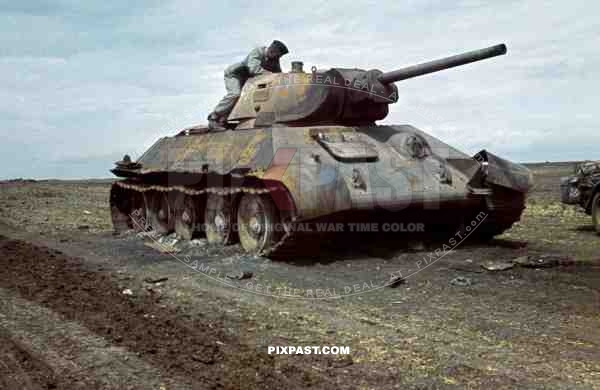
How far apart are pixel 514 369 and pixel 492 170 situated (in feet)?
22.1

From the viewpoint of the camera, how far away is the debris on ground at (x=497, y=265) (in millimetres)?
9883

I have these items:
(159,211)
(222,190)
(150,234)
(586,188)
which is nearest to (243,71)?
(222,190)

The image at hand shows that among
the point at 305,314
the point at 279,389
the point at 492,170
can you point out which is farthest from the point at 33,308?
the point at 492,170

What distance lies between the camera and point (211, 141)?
13.6 metres

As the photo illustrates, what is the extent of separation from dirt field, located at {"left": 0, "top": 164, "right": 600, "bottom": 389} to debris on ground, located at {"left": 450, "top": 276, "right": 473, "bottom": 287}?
2 cm

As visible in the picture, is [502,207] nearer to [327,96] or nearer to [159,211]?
[327,96]

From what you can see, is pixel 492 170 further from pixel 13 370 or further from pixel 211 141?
pixel 13 370

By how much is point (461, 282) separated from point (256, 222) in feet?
12.7

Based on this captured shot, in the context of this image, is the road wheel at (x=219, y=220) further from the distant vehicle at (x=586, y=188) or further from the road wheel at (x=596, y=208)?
the road wheel at (x=596, y=208)

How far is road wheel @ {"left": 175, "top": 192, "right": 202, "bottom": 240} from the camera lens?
14.1 meters

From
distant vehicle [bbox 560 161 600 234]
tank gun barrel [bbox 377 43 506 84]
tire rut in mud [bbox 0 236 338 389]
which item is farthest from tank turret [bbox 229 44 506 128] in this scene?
distant vehicle [bbox 560 161 600 234]

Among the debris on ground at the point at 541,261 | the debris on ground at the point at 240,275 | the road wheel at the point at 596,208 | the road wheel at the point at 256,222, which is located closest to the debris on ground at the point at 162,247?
the road wheel at the point at 256,222

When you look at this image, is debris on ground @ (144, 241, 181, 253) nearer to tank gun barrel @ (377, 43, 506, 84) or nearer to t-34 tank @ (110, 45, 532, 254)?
t-34 tank @ (110, 45, 532, 254)

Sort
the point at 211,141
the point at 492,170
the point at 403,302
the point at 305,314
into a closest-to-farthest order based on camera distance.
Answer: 1. the point at 305,314
2. the point at 403,302
3. the point at 492,170
4. the point at 211,141
